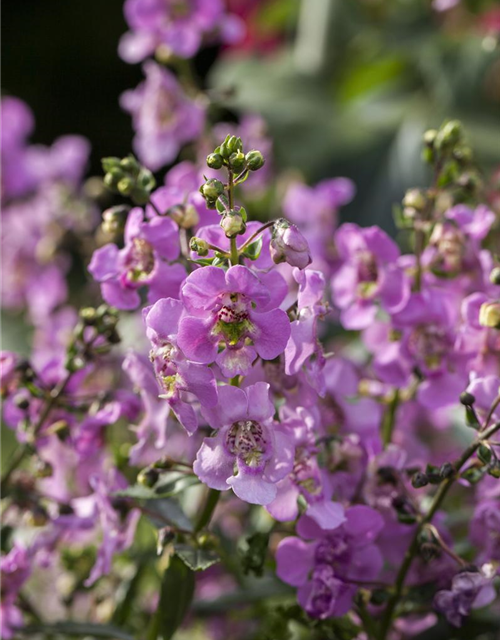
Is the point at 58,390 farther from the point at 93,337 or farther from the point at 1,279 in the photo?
the point at 1,279

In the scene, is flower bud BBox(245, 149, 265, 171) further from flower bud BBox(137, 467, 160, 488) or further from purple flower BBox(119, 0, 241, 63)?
purple flower BBox(119, 0, 241, 63)

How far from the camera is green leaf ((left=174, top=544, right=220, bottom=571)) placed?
59cm

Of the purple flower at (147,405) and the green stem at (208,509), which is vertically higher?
the purple flower at (147,405)

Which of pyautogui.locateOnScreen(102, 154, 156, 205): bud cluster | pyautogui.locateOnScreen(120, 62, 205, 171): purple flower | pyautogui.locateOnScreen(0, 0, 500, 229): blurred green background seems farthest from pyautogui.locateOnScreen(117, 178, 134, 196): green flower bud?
pyautogui.locateOnScreen(0, 0, 500, 229): blurred green background

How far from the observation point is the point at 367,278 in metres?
0.79

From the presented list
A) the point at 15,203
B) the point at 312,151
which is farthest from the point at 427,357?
the point at 312,151

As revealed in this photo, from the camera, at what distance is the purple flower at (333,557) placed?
62 centimetres

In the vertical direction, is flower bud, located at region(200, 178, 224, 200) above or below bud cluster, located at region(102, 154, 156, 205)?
above

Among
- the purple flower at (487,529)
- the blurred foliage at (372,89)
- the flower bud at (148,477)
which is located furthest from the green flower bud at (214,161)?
the blurred foliage at (372,89)

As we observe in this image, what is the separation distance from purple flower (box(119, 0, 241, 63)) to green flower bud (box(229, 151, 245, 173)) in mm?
599

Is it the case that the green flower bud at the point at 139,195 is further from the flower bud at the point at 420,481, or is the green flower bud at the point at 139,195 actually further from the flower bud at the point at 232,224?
the flower bud at the point at 420,481

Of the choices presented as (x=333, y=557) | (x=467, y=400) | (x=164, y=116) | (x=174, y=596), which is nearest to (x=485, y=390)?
(x=467, y=400)

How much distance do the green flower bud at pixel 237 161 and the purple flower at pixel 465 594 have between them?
11.4 inches

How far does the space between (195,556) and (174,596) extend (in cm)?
5
